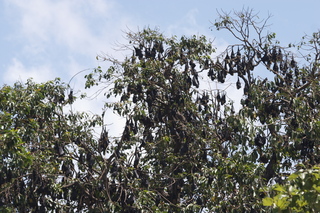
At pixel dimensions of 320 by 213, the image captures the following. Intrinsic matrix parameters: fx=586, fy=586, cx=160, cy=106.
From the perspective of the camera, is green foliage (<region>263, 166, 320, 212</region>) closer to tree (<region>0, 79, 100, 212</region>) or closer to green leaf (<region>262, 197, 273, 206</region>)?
green leaf (<region>262, 197, 273, 206</region>)

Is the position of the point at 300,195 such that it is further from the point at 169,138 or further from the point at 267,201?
the point at 169,138

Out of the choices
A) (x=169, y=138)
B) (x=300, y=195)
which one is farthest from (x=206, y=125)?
(x=300, y=195)

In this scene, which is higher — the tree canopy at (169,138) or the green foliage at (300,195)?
the tree canopy at (169,138)

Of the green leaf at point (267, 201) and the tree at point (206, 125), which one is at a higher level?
the tree at point (206, 125)

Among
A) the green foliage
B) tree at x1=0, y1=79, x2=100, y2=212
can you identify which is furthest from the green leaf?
tree at x1=0, y1=79, x2=100, y2=212

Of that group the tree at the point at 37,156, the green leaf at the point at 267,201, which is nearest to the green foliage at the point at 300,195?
the green leaf at the point at 267,201

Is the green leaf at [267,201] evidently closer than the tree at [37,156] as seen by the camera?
Yes

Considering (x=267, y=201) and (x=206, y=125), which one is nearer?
(x=267, y=201)

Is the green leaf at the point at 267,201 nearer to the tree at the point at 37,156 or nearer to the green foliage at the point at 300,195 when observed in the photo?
the green foliage at the point at 300,195

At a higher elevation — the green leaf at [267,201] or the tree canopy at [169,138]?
the tree canopy at [169,138]

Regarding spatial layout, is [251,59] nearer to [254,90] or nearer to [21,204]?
[254,90]

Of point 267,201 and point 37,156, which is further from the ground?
Answer: point 37,156

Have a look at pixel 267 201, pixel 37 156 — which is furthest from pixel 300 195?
pixel 37 156

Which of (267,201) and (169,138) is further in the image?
(169,138)
